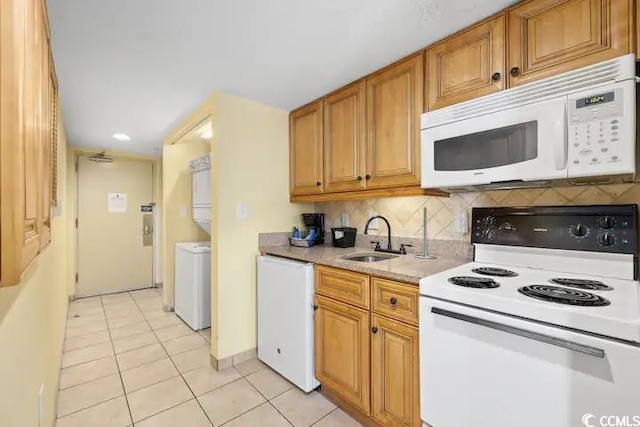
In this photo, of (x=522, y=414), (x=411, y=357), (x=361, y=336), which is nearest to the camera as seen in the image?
(x=522, y=414)

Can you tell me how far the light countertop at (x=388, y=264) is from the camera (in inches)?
56.2

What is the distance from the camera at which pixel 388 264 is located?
166cm

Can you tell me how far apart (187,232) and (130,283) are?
5.35 ft

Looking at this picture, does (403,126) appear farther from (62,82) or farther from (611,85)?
(62,82)

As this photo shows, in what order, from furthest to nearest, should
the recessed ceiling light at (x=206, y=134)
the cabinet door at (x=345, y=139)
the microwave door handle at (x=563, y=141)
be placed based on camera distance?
the recessed ceiling light at (x=206, y=134) < the cabinet door at (x=345, y=139) < the microwave door handle at (x=563, y=141)

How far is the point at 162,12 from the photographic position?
1341 millimetres

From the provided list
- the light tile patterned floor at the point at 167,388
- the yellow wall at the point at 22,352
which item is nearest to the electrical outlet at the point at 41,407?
the yellow wall at the point at 22,352

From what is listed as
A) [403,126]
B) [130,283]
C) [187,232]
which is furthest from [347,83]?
[130,283]

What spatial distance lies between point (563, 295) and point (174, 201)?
11.9ft

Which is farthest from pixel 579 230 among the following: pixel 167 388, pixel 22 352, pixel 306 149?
pixel 167 388

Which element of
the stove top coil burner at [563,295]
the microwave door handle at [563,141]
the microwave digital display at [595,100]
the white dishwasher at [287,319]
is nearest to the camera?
the stove top coil burner at [563,295]

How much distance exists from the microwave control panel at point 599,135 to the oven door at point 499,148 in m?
0.03

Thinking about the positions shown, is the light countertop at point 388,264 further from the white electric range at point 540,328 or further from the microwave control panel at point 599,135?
the microwave control panel at point 599,135

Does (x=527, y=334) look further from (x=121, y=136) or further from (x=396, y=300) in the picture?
(x=121, y=136)
